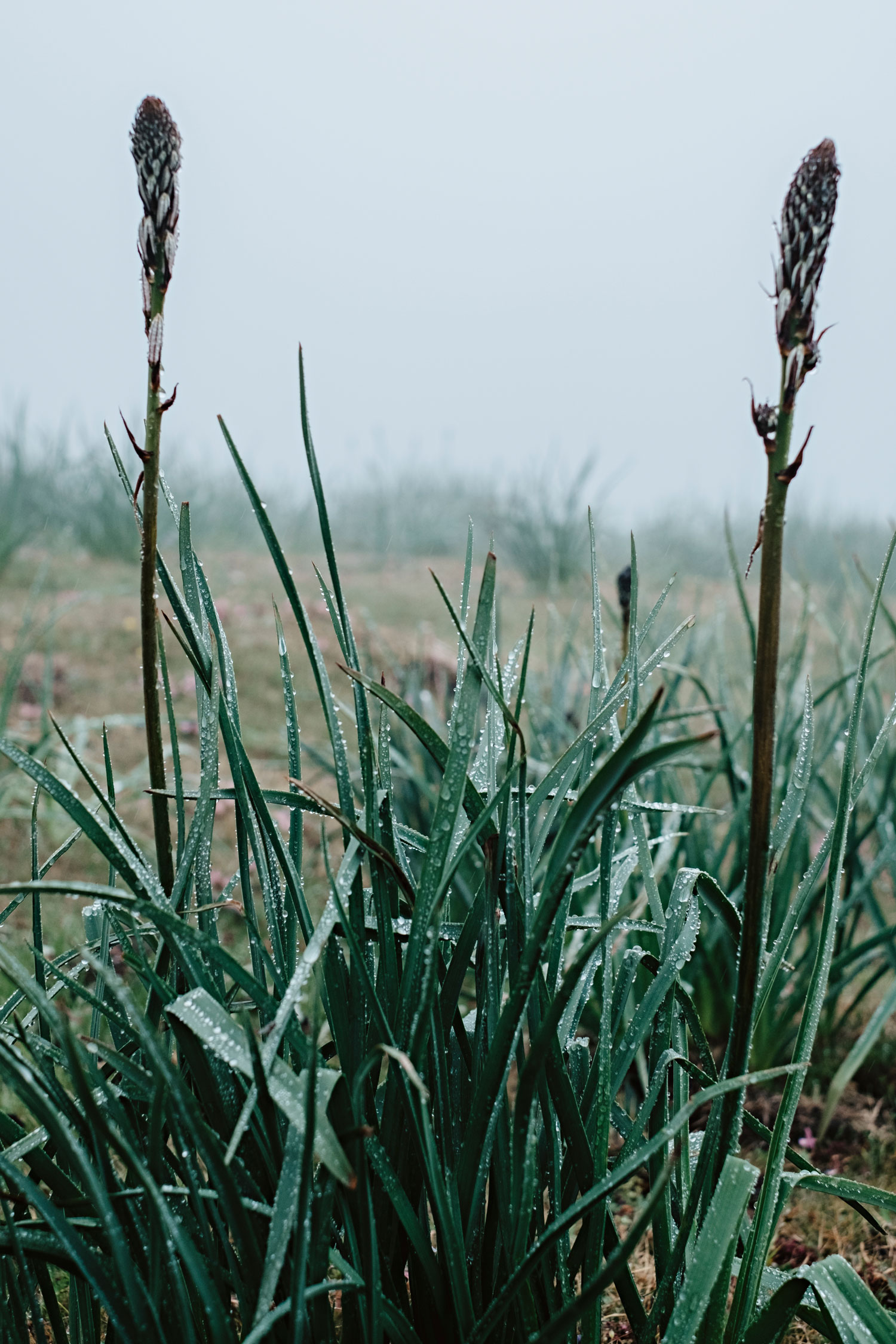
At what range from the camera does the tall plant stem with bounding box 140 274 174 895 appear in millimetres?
501

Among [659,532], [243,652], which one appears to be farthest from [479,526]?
[243,652]

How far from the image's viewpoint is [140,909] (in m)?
0.47

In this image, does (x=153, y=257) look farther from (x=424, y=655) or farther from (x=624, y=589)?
(x=424, y=655)

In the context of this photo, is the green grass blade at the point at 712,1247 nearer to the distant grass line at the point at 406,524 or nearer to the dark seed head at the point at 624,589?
the dark seed head at the point at 624,589

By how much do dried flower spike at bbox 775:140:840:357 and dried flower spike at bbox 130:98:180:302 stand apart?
0.96 feet

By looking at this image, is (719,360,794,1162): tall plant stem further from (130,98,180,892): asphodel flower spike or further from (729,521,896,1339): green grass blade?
(130,98,180,892): asphodel flower spike

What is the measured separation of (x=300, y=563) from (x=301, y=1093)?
6.24 m

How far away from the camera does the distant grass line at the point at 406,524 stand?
5285 mm

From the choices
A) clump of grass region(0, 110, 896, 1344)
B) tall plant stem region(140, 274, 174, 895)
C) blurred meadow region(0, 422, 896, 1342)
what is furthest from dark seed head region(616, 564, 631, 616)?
tall plant stem region(140, 274, 174, 895)

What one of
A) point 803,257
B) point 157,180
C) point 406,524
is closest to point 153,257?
point 157,180

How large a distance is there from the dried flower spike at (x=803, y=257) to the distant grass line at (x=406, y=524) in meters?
2.77

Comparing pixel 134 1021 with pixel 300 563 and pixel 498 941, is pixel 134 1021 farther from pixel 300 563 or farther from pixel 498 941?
pixel 300 563

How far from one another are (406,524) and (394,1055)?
24.8 feet

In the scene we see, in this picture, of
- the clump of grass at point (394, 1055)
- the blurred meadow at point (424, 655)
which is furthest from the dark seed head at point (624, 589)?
the clump of grass at point (394, 1055)
